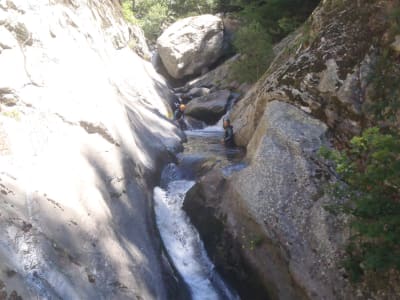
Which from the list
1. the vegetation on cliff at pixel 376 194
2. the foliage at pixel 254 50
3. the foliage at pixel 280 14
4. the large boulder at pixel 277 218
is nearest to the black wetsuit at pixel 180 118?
the foliage at pixel 254 50

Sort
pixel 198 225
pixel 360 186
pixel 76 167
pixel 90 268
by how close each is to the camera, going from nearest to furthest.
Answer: pixel 360 186 < pixel 90 268 < pixel 76 167 < pixel 198 225

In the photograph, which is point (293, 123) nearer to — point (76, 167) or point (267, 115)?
point (267, 115)

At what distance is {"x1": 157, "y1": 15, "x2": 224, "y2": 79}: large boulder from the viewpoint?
27812 mm

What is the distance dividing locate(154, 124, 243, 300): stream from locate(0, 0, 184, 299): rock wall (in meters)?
0.47

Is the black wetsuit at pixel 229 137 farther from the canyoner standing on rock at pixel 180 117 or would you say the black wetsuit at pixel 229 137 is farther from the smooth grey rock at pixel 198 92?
the smooth grey rock at pixel 198 92

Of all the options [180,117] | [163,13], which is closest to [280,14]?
[180,117]

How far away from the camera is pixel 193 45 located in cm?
2775

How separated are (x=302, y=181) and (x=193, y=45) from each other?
21530 mm

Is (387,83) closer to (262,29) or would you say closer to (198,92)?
(262,29)

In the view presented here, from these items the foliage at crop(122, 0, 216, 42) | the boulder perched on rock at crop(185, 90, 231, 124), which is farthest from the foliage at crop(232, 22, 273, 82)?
the foliage at crop(122, 0, 216, 42)

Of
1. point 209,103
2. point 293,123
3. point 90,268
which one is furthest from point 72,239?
point 209,103

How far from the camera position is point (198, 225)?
9375 millimetres

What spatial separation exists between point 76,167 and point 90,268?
6.56 feet

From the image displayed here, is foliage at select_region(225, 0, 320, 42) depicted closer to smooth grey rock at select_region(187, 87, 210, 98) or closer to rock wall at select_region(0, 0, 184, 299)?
smooth grey rock at select_region(187, 87, 210, 98)
